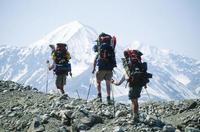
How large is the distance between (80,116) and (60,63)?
6.64 meters

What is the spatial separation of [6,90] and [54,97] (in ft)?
14.3

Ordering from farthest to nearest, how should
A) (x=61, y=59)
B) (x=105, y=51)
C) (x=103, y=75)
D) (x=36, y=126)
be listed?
1. (x=61, y=59)
2. (x=103, y=75)
3. (x=105, y=51)
4. (x=36, y=126)

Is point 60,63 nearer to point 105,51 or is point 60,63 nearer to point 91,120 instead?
point 105,51

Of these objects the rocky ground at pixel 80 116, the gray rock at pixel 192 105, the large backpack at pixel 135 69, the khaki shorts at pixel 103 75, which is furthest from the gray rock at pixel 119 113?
the gray rock at pixel 192 105

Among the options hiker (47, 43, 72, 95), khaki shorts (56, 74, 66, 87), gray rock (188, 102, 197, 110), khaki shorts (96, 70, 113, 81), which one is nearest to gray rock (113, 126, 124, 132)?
khaki shorts (96, 70, 113, 81)

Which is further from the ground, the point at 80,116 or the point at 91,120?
the point at 80,116

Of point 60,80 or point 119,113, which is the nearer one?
point 119,113

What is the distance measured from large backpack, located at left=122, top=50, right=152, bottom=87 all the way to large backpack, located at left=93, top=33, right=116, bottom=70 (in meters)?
2.84

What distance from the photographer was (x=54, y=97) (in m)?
18.2

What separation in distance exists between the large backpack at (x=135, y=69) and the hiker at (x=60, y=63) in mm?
6422

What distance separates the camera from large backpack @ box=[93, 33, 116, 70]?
16.6m

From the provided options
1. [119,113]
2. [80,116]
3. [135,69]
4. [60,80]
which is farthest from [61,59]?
[135,69]

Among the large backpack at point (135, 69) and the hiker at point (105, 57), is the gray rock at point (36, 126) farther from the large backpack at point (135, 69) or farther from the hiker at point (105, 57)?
the hiker at point (105, 57)

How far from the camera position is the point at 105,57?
16.8 m
